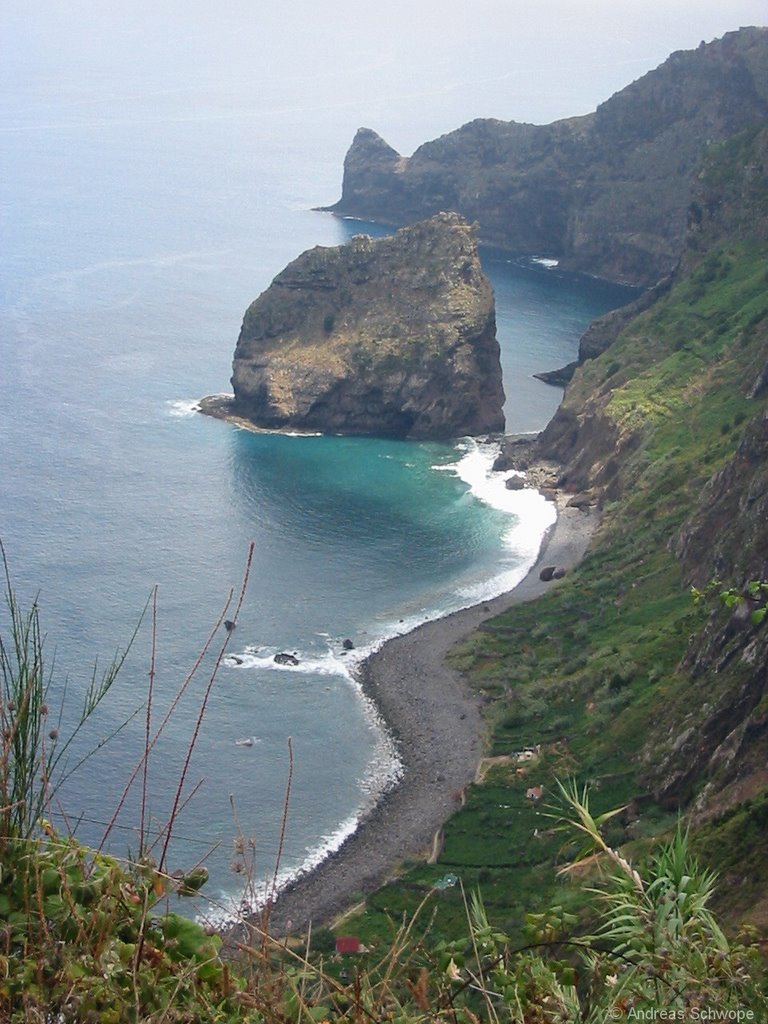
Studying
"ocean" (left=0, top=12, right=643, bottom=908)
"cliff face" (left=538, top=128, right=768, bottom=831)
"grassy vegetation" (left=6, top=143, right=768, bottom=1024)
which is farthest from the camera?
"ocean" (left=0, top=12, right=643, bottom=908)

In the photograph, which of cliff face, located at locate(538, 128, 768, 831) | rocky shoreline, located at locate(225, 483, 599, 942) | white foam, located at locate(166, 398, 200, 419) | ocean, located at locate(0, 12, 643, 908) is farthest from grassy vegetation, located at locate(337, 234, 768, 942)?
white foam, located at locate(166, 398, 200, 419)

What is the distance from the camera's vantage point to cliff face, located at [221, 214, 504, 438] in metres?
137

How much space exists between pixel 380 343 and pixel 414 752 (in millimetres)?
71682

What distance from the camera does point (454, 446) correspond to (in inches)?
5285

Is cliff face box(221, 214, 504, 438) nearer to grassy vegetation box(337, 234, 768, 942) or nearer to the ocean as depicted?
the ocean

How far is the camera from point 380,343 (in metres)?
140

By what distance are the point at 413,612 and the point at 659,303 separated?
186ft

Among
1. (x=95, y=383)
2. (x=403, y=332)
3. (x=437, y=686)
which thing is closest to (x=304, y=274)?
(x=403, y=332)

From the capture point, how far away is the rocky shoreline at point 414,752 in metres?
61.2

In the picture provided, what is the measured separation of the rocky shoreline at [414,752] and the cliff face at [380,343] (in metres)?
36.9

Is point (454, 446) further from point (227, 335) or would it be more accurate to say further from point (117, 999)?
point (117, 999)

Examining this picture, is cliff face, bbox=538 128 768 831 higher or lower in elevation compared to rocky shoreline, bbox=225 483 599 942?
higher

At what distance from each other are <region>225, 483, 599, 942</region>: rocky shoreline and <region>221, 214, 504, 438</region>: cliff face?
121ft

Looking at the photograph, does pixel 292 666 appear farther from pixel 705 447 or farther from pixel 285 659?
pixel 705 447
